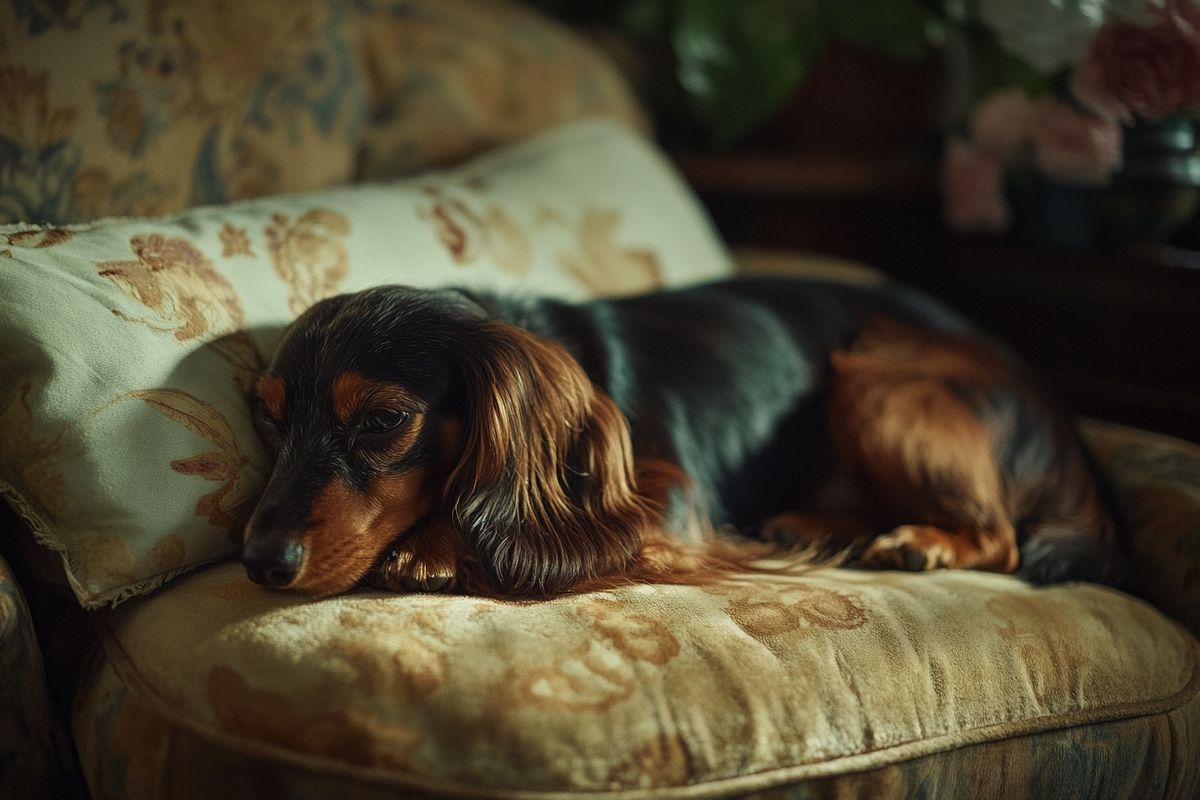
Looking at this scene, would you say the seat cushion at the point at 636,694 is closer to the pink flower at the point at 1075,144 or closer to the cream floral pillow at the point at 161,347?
the cream floral pillow at the point at 161,347

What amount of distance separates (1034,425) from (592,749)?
117cm

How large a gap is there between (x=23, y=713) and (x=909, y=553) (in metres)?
1.28

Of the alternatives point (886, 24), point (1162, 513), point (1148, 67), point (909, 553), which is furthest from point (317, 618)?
point (886, 24)

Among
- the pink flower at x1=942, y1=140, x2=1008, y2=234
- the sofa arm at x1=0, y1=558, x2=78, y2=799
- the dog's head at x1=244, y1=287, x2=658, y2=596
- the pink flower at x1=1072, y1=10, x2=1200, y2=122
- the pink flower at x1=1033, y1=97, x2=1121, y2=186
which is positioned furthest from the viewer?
the pink flower at x1=942, y1=140, x2=1008, y2=234

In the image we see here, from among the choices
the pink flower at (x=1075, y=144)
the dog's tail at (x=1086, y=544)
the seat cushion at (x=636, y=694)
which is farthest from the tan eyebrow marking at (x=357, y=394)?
the pink flower at (x=1075, y=144)

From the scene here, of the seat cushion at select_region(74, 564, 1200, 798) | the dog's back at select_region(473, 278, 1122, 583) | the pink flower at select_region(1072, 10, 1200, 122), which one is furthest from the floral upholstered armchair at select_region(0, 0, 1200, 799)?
the pink flower at select_region(1072, 10, 1200, 122)

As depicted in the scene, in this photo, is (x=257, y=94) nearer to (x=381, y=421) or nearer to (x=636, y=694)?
(x=381, y=421)

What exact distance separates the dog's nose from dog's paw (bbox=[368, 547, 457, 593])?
13 centimetres

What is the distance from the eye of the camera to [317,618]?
1.13 meters

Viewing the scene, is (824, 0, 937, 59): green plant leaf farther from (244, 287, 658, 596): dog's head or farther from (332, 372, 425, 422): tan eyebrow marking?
(332, 372, 425, 422): tan eyebrow marking

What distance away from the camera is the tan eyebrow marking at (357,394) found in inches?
49.7

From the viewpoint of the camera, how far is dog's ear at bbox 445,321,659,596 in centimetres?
130

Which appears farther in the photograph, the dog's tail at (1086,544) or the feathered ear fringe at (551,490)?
the dog's tail at (1086,544)

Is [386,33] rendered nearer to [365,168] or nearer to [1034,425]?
[365,168]
